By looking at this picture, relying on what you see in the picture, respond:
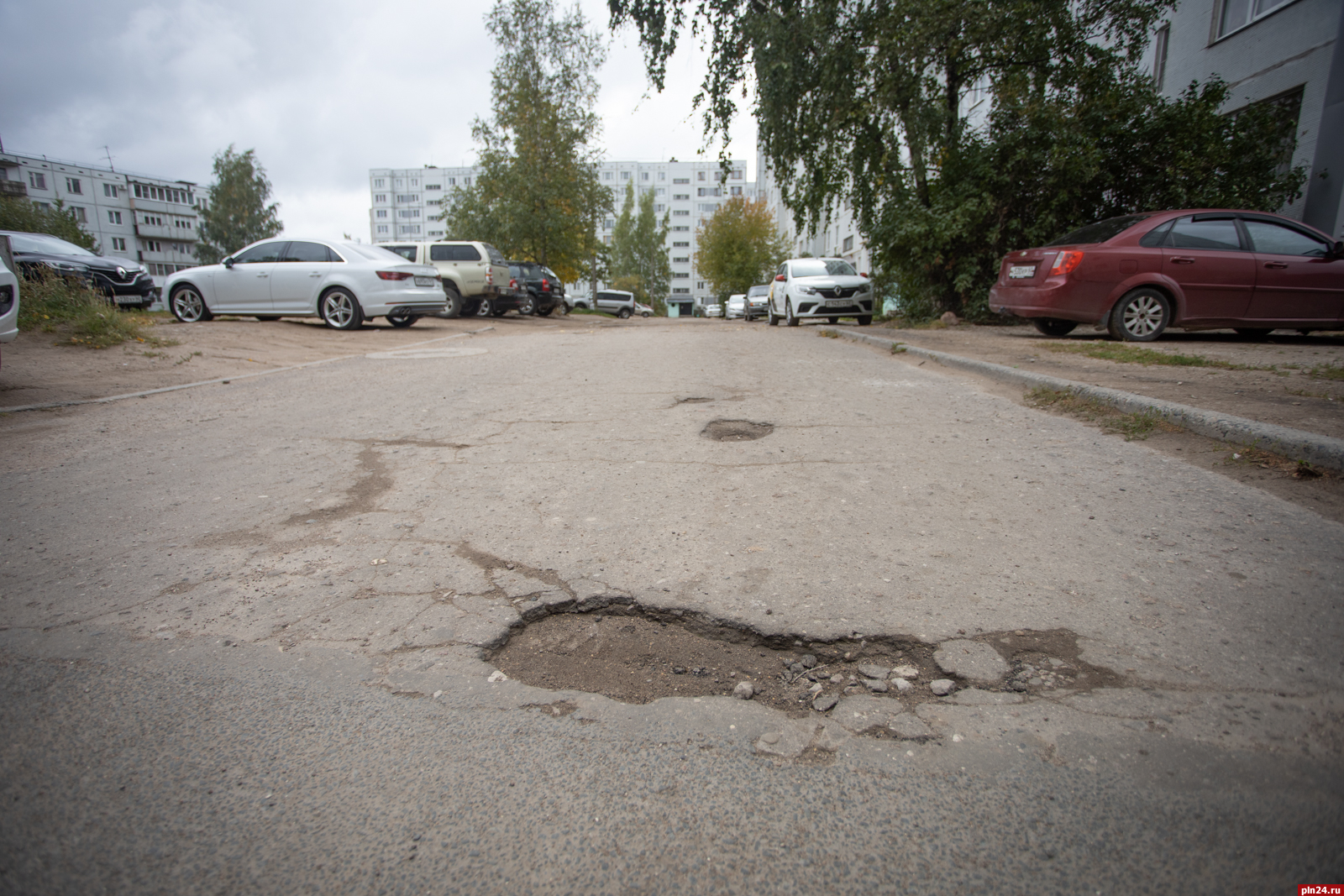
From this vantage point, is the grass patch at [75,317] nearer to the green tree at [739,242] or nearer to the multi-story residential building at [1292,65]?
the multi-story residential building at [1292,65]

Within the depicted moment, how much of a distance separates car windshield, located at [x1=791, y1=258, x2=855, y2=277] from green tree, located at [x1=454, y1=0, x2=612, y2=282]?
14815 mm

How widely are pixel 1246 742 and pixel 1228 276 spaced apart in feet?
31.1

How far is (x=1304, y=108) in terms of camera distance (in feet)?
39.0

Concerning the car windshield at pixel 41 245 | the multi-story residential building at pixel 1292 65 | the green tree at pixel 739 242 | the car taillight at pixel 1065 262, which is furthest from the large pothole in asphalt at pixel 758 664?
the green tree at pixel 739 242

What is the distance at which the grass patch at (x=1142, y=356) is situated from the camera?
21.1 ft

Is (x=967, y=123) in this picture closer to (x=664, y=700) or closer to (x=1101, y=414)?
(x=1101, y=414)

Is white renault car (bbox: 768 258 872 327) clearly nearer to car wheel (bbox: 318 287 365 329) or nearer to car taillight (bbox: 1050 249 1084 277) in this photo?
car taillight (bbox: 1050 249 1084 277)

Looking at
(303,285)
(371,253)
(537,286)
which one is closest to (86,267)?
(303,285)

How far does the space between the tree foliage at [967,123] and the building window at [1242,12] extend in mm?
1235

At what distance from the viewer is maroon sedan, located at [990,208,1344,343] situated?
337 inches

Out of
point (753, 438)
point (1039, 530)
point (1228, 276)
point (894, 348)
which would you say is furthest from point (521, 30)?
point (1039, 530)

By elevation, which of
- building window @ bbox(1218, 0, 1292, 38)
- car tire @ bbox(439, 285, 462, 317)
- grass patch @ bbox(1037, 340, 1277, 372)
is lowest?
grass patch @ bbox(1037, 340, 1277, 372)

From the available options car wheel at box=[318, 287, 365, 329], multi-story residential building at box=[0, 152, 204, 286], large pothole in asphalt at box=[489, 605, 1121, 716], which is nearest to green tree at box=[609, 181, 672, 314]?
multi-story residential building at box=[0, 152, 204, 286]

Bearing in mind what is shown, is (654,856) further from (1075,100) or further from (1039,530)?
(1075,100)
